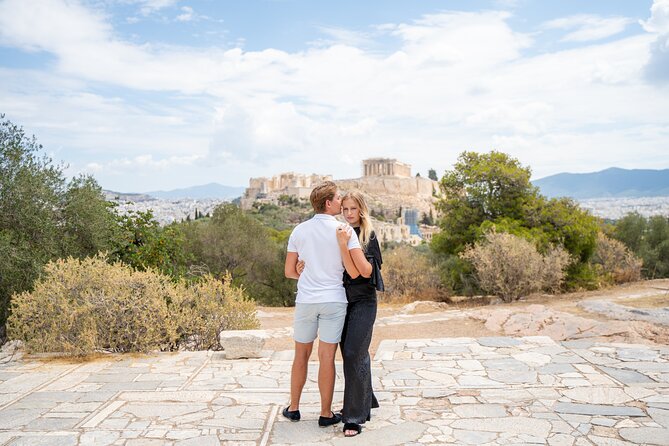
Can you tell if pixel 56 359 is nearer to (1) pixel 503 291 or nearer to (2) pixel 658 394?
(2) pixel 658 394

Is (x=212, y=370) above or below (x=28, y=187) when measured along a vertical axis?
below

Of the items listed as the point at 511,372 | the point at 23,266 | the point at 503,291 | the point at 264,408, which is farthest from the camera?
the point at 503,291

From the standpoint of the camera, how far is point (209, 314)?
763cm

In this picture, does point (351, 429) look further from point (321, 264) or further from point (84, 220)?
point (84, 220)

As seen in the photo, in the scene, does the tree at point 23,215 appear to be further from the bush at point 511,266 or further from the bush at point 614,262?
the bush at point 614,262

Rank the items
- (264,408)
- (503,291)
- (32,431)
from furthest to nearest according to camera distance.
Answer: (503,291) → (264,408) → (32,431)

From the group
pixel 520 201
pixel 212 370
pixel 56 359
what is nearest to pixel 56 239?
pixel 56 359

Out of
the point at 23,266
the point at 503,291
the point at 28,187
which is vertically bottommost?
the point at 503,291

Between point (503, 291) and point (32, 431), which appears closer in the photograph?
point (32, 431)

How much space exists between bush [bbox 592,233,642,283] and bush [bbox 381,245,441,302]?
17.4 feet

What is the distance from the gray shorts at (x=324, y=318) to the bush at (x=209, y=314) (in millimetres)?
3647

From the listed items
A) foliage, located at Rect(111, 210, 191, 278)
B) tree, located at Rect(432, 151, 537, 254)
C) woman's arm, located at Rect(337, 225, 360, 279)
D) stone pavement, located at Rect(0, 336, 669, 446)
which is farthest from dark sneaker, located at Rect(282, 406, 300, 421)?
tree, located at Rect(432, 151, 537, 254)

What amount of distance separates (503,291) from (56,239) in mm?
9545

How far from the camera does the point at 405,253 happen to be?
16016 mm
